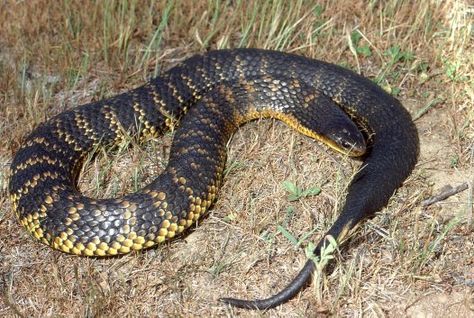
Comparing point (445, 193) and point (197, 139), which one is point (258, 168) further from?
point (445, 193)

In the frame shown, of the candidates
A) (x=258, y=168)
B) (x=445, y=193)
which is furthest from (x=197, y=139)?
(x=445, y=193)

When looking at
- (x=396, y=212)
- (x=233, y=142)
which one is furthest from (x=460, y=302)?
(x=233, y=142)

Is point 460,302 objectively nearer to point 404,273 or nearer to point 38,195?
point 404,273

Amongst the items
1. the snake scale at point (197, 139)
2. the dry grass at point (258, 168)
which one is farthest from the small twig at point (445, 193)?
the snake scale at point (197, 139)

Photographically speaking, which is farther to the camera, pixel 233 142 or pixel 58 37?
pixel 58 37

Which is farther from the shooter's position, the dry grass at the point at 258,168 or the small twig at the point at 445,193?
the small twig at the point at 445,193

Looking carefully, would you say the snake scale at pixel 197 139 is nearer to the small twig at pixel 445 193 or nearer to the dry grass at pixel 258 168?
the dry grass at pixel 258 168
